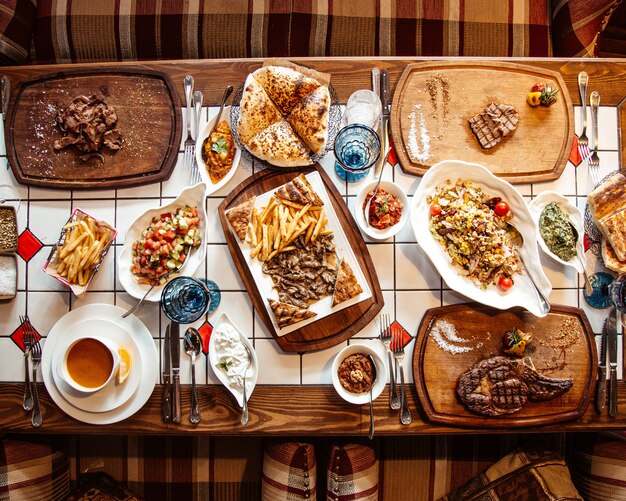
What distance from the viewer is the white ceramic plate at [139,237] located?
276 cm

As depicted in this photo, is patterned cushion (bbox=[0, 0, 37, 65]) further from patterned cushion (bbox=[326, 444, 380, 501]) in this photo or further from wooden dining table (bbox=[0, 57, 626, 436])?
patterned cushion (bbox=[326, 444, 380, 501])

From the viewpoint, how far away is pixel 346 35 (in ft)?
10.6

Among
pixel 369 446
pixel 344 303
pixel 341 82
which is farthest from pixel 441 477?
pixel 341 82

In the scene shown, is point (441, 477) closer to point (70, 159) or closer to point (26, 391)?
point (26, 391)

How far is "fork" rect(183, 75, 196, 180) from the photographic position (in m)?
2.86

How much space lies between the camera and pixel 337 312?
9.43ft

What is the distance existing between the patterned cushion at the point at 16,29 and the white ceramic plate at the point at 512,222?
2.55 m

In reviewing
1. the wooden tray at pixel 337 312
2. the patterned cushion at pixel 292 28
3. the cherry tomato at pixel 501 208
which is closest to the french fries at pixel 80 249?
the wooden tray at pixel 337 312

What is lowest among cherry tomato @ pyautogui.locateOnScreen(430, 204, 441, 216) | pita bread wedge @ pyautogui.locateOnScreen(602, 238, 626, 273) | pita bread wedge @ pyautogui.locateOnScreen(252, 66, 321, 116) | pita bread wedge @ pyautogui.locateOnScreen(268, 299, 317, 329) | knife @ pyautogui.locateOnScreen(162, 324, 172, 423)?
knife @ pyautogui.locateOnScreen(162, 324, 172, 423)

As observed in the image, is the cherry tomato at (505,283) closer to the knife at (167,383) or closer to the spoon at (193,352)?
the spoon at (193,352)

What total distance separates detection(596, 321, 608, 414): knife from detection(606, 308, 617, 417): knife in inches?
1.0

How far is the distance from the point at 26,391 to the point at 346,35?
279 centimetres

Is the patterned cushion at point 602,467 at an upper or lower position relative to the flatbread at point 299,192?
lower

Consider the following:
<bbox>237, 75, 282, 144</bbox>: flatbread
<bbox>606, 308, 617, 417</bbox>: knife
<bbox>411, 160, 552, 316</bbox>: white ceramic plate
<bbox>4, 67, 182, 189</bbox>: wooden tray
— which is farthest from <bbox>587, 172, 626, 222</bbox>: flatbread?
<bbox>4, 67, 182, 189</bbox>: wooden tray
